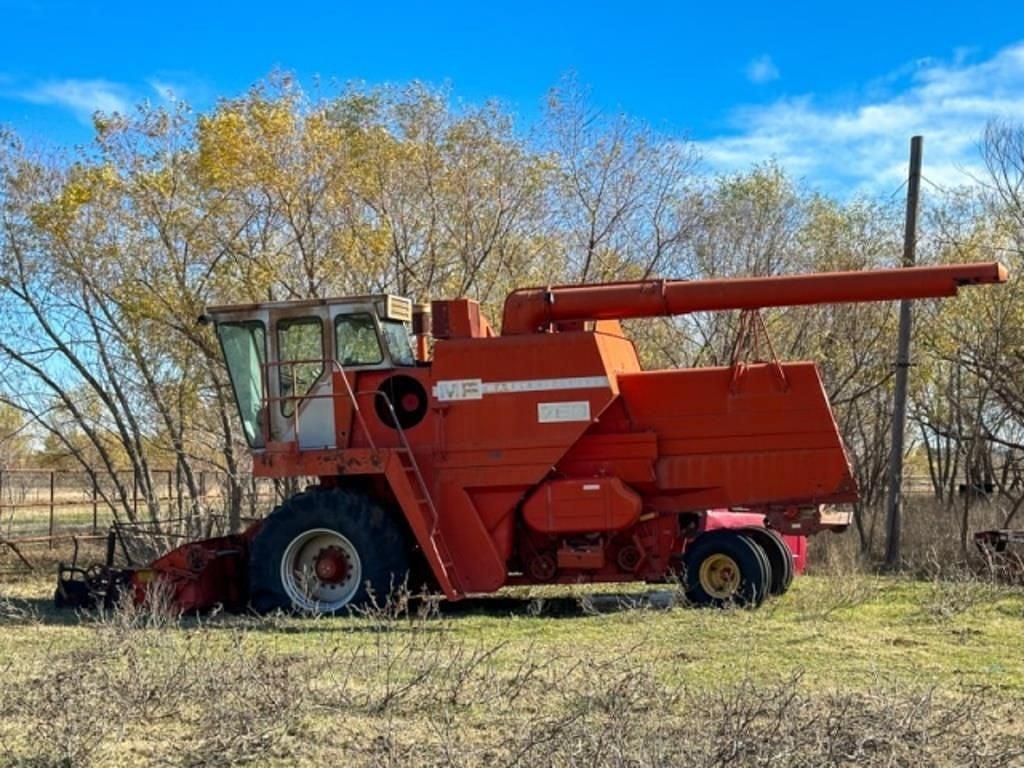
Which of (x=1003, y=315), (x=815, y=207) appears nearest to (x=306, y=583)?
(x=1003, y=315)

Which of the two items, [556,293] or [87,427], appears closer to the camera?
[556,293]

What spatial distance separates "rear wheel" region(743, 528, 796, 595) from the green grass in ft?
3.84

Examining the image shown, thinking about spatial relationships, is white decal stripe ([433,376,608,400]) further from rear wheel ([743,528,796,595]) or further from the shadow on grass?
rear wheel ([743,528,796,595])

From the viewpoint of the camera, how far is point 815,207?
23203 mm

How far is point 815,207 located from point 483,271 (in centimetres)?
842

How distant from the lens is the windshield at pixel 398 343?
11.7 m

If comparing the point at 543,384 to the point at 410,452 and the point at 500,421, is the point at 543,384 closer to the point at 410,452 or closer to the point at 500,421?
the point at 500,421

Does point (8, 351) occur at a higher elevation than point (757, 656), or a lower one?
higher

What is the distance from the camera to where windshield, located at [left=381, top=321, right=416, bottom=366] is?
11711mm

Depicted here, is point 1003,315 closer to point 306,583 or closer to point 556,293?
point 556,293

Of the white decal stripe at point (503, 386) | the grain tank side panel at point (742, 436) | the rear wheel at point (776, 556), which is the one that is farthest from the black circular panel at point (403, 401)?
the rear wheel at point (776, 556)

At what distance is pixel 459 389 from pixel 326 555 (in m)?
2.17

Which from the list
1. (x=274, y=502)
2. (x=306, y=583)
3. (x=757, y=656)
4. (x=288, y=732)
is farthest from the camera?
(x=274, y=502)

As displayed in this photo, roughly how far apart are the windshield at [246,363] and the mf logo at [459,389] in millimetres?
2046
